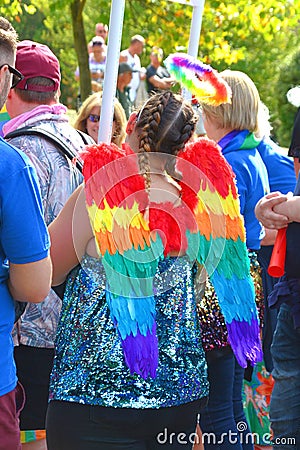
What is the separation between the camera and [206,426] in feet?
11.2

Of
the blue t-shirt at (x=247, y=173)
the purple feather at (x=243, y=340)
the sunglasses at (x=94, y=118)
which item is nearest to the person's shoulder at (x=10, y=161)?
the purple feather at (x=243, y=340)

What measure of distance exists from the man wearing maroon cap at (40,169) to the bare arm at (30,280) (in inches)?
35.3

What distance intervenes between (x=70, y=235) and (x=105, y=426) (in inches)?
22.5

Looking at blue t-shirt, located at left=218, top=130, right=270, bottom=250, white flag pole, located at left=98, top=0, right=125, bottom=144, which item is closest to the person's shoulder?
white flag pole, located at left=98, top=0, right=125, bottom=144

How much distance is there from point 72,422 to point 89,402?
0.08m

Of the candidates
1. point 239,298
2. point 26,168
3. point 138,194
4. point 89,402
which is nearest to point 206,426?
point 239,298

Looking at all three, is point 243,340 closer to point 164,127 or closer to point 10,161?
point 164,127

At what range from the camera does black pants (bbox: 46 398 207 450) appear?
2271 millimetres

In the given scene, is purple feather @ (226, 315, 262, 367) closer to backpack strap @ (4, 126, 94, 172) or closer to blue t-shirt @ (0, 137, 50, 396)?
blue t-shirt @ (0, 137, 50, 396)

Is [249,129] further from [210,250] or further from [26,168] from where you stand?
[26,168]

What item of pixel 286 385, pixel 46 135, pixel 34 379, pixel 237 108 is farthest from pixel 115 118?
pixel 286 385

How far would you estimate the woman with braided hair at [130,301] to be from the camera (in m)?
2.27

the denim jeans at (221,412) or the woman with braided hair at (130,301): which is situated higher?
the woman with braided hair at (130,301)

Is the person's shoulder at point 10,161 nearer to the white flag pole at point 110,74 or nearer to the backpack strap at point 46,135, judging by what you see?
the backpack strap at point 46,135
